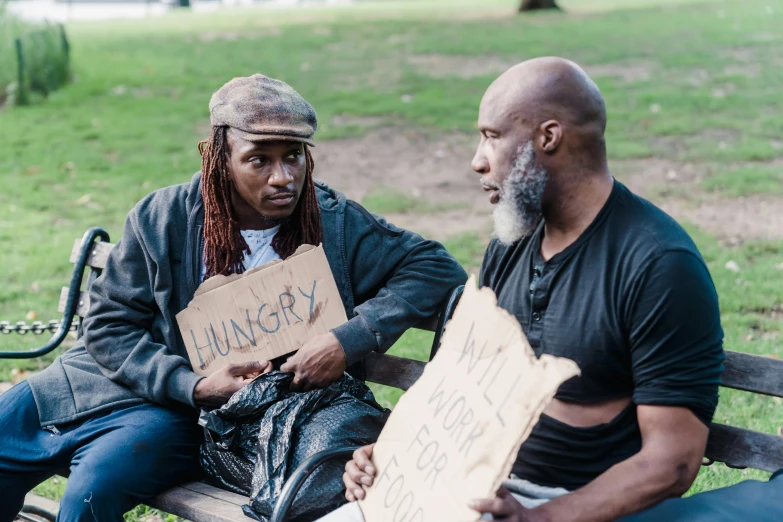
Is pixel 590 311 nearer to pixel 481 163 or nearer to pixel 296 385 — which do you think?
pixel 481 163

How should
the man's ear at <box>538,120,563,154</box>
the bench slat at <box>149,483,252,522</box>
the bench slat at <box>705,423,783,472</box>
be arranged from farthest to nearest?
the bench slat at <box>149,483,252,522</box> < the bench slat at <box>705,423,783,472</box> < the man's ear at <box>538,120,563,154</box>

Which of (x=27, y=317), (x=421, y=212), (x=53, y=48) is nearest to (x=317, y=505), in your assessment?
(x=27, y=317)

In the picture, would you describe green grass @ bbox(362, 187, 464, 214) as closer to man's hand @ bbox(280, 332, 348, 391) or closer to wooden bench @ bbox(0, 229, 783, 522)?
wooden bench @ bbox(0, 229, 783, 522)

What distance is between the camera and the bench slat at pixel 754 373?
290cm

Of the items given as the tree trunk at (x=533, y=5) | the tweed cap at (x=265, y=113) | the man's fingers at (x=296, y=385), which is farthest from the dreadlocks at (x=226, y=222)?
the tree trunk at (x=533, y=5)

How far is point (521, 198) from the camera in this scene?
2.75m

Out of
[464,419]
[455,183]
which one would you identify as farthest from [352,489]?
[455,183]

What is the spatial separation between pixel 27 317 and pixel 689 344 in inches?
206

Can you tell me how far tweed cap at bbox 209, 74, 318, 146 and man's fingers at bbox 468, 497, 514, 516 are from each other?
1466 millimetres

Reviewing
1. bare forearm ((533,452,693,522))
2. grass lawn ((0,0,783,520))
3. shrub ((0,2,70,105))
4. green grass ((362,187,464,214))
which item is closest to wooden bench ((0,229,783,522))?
bare forearm ((533,452,693,522))

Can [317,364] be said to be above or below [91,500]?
above

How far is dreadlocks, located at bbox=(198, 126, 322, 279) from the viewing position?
3588 mm

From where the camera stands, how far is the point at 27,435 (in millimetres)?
3562

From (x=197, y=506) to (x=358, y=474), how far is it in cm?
73
